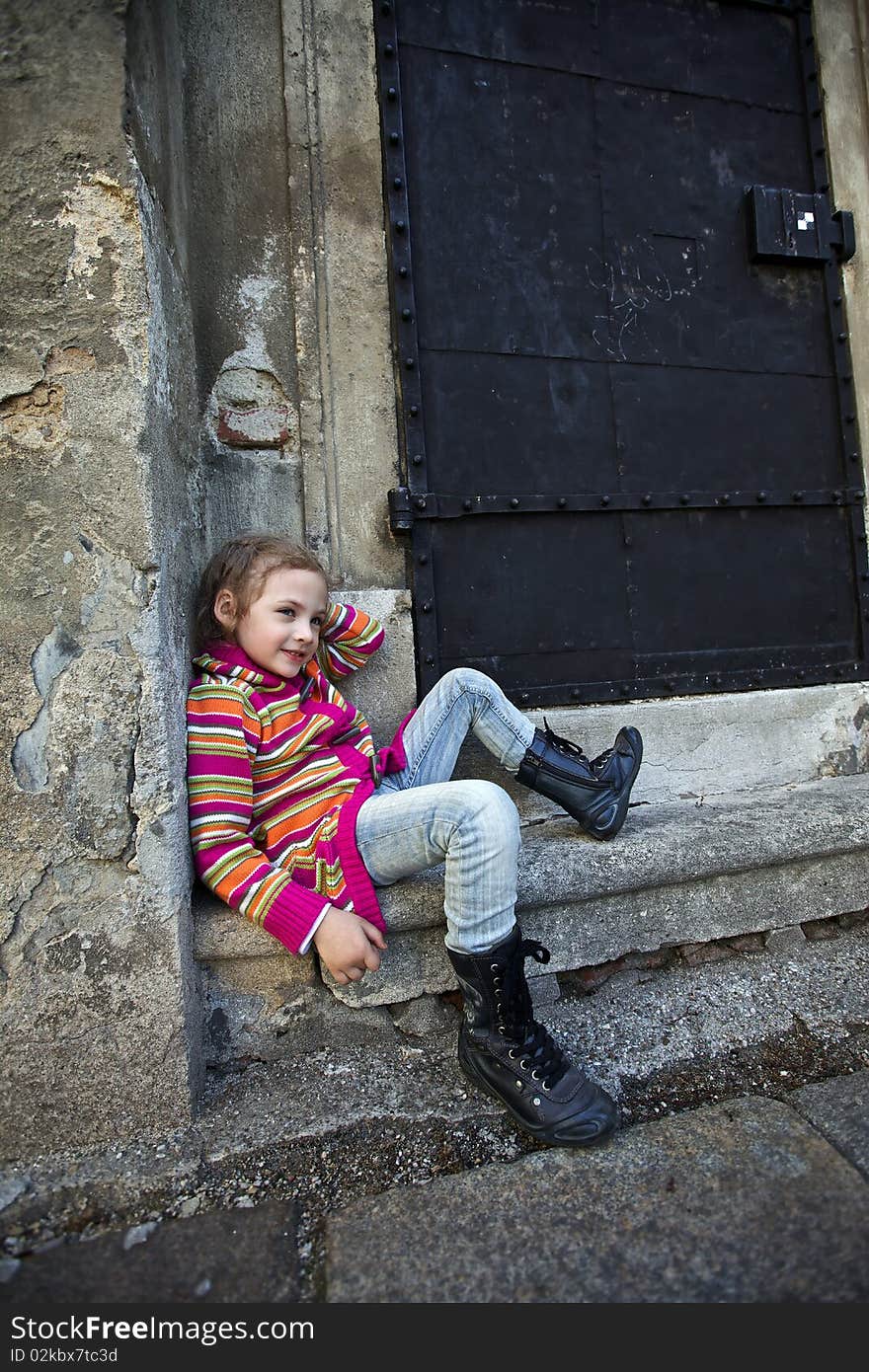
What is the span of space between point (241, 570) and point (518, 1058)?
3.61ft

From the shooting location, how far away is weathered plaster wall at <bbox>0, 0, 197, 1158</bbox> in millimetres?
1371

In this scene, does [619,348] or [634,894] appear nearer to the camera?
[634,894]

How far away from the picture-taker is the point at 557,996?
1758 mm

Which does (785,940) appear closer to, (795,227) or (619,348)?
(619,348)

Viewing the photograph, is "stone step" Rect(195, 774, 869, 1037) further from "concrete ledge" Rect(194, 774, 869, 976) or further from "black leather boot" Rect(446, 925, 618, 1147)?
"black leather boot" Rect(446, 925, 618, 1147)

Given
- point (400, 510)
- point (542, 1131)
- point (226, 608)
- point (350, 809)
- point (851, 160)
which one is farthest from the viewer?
point (851, 160)

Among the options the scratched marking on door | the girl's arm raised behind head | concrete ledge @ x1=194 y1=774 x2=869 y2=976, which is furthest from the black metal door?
concrete ledge @ x1=194 y1=774 x2=869 y2=976

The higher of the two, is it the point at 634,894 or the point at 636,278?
the point at 636,278

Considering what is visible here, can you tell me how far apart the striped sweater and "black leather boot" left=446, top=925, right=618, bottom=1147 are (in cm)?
24

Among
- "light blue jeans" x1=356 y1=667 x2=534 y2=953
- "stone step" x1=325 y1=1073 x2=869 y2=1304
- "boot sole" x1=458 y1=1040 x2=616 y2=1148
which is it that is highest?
"light blue jeans" x1=356 y1=667 x2=534 y2=953

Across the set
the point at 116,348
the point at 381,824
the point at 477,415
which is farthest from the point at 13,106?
the point at 381,824

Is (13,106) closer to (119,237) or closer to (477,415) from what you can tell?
(119,237)

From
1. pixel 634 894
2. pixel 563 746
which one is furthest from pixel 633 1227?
pixel 563 746

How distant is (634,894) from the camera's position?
183cm
